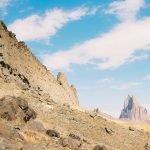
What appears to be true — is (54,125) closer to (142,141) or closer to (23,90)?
(23,90)

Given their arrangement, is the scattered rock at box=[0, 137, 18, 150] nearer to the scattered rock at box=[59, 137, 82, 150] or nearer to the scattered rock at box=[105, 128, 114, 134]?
the scattered rock at box=[59, 137, 82, 150]

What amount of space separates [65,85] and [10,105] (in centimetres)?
4351

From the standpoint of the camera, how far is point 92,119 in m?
53.7

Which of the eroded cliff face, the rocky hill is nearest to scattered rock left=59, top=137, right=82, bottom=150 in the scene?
the rocky hill

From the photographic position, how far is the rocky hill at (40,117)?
111 feet

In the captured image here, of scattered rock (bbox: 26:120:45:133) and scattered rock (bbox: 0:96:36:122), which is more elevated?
scattered rock (bbox: 0:96:36:122)

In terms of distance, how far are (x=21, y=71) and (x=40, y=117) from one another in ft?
44.0

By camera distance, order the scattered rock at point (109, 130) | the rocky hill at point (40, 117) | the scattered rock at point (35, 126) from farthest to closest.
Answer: the scattered rock at point (109, 130)
the scattered rock at point (35, 126)
the rocky hill at point (40, 117)

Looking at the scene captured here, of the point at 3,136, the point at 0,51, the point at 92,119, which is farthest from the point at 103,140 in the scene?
the point at 3,136

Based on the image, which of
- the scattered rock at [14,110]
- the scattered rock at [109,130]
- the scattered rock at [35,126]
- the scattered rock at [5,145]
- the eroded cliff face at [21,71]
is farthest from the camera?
the eroded cliff face at [21,71]

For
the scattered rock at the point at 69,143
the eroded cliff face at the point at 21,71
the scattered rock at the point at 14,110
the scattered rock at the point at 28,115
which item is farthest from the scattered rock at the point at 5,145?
the eroded cliff face at the point at 21,71

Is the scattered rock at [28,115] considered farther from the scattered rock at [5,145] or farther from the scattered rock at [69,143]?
the scattered rock at [5,145]

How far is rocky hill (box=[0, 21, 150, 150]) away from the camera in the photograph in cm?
3384

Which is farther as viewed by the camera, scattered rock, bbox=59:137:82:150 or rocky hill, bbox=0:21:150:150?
scattered rock, bbox=59:137:82:150
